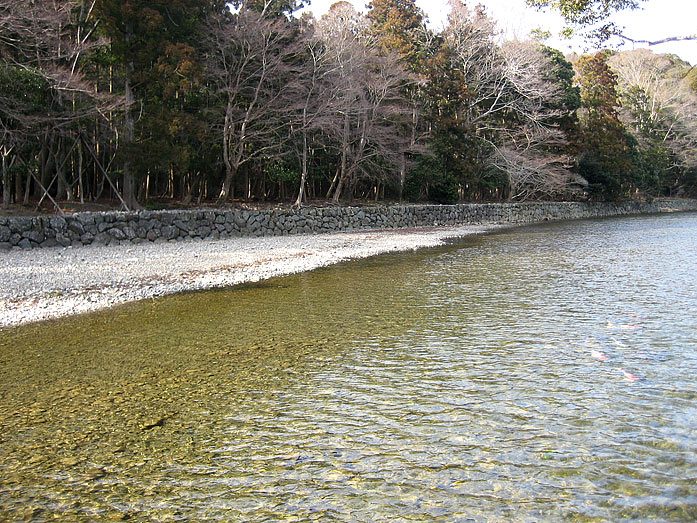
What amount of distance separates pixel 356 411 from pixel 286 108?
18101 mm

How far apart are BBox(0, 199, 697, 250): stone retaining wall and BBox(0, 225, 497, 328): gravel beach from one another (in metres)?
0.59

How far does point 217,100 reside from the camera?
2152 cm

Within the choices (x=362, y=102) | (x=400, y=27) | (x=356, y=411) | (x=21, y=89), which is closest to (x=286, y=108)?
(x=362, y=102)

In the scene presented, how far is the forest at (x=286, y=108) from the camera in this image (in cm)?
1694

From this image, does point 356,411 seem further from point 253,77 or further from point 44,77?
point 253,77

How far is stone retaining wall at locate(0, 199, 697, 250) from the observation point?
47.5ft

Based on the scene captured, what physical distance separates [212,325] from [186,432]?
3418mm

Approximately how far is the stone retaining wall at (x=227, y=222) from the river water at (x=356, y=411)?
6.94 metres

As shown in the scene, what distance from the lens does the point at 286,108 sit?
21406mm

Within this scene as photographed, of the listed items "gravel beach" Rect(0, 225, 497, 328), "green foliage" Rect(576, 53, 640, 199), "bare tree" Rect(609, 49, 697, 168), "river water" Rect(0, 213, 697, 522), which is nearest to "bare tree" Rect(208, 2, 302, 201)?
"gravel beach" Rect(0, 225, 497, 328)

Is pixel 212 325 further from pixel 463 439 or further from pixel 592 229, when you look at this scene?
pixel 592 229

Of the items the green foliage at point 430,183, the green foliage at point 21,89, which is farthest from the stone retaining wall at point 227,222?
the green foliage at point 21,89

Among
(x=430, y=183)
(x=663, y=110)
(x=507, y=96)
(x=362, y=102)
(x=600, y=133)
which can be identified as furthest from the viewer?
(x=663, y=110)

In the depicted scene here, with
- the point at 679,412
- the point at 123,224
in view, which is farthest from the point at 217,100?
the point at 679,412
